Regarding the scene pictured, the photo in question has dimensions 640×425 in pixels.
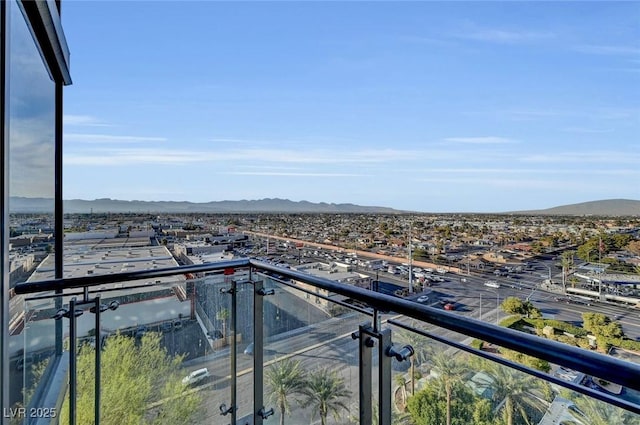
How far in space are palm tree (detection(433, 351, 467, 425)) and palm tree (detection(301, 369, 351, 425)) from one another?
0.50 m

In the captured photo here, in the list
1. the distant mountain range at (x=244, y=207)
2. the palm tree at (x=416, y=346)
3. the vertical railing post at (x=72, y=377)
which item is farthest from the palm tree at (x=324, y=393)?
the distant mountain range at (x=244, y=207)

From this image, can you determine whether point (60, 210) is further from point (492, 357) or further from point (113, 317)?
point (492, 357)

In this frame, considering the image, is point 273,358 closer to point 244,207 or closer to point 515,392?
point 515,392

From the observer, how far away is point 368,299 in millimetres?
1252

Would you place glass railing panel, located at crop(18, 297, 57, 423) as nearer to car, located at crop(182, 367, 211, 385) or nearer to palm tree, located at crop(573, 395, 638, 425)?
car, located at crop(182, 367, 211, 385)

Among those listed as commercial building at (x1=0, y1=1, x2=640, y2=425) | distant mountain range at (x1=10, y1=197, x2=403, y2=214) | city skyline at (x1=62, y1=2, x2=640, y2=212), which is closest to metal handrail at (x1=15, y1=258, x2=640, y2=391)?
commercial building at (x1=0, y1=1, x2=640, y2=425)

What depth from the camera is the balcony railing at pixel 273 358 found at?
0.88 metres

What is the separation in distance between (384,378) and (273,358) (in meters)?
0.95

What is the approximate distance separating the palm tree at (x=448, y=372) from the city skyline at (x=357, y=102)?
10.0 feet

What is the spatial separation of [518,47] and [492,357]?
19.9 feet

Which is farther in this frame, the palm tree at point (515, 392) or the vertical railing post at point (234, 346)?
the vertical railing post at point (234, 346)

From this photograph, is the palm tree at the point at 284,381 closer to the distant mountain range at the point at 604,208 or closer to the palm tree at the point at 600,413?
the palm tree at the point at 600,413

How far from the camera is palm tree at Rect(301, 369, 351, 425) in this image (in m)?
1.57

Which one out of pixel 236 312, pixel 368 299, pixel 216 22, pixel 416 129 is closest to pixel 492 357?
pixel 368 299
